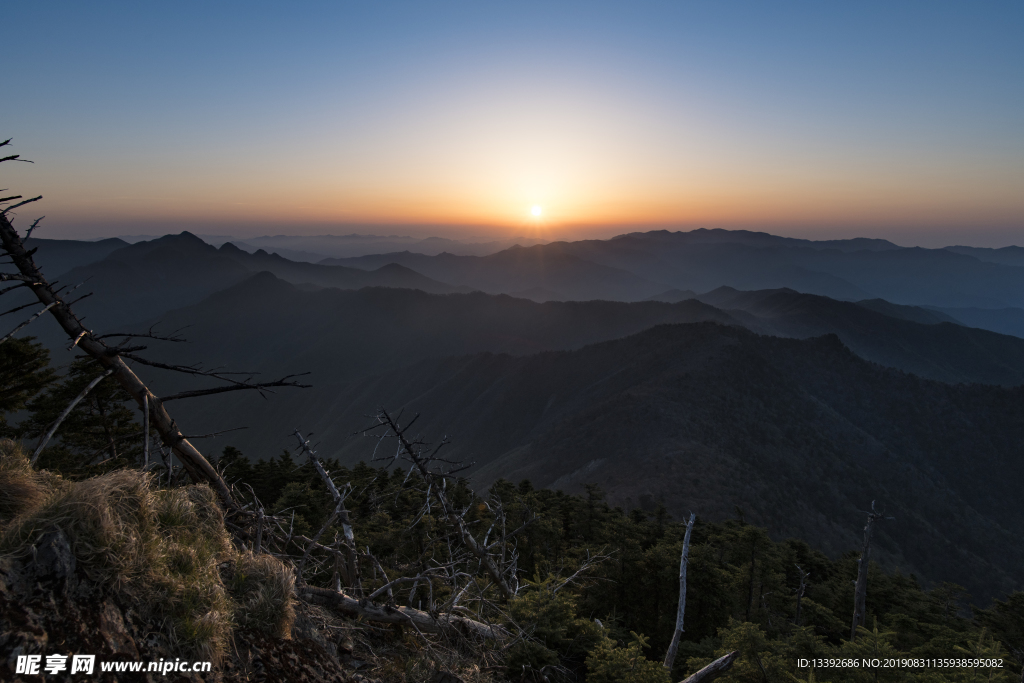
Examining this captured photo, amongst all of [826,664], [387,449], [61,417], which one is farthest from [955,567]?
[387,449]

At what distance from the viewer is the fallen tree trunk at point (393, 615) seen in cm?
463

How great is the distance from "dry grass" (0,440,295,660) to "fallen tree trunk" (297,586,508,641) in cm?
88

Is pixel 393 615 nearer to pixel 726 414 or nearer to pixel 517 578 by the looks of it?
pixel 517 578

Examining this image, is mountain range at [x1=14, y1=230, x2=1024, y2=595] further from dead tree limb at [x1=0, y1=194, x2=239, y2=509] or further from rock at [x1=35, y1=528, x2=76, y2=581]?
rock at [x1=35, y1=528, x2=76, y2=581]

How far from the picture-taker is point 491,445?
73.6 m

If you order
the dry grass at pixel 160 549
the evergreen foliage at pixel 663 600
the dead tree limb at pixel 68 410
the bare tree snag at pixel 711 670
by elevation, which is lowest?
the evergreen foliage at pixel 663 600

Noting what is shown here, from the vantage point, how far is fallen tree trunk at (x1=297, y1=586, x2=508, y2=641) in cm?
463

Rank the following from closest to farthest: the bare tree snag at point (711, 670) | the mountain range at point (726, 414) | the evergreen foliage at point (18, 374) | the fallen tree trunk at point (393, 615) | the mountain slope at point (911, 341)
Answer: the fallen tree trunk at point (393, 615), the bare tree snag at point (711, 670), the evergreen foliage at point (18, 374), the mountain range at point (726, 414), the mountain slope at point (911, 341)

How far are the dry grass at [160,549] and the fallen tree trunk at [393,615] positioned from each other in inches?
34.5

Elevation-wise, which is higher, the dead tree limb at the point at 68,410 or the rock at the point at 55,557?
the dead tree limb at the point at 68,410

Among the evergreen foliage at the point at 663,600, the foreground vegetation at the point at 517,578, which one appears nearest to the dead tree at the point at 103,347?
the foreground vegetation at the point at 517,578

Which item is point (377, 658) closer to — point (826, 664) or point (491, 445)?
point (826, 664)

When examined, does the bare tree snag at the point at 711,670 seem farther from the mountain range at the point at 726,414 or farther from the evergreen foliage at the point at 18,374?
the evergreen foliage at the point at 18,374

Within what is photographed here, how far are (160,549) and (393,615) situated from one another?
2450 mm
